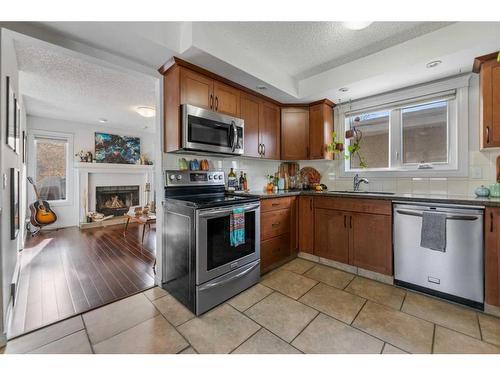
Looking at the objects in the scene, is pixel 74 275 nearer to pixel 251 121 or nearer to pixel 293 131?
pixel 251 121

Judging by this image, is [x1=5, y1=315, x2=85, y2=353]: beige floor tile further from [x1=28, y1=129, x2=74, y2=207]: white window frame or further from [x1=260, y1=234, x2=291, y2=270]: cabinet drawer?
[x1=28, y1=129, x2=74, y2=207]: white window frame

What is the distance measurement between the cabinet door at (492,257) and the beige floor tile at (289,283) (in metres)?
1.37

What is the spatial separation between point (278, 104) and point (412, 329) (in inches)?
116

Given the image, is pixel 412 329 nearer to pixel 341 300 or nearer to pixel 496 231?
pixel 341 300

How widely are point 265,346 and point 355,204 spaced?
1.72m

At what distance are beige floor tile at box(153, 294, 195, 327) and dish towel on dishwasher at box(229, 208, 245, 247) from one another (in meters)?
0.68

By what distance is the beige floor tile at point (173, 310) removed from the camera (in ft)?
5.66

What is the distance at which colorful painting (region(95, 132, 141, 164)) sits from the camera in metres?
5.22

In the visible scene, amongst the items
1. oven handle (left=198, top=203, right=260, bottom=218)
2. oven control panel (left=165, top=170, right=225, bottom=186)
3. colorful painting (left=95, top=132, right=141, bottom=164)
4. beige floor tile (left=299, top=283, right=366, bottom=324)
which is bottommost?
beige floor tile (left=299, top=283, right=366, bottom=324)

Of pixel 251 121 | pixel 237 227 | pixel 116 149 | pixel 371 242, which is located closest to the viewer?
pixel 237 227

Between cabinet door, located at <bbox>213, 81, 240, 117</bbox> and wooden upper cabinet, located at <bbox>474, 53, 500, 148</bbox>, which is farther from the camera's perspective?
cabinet door, located at <bbox>213, 81, 240, 117</bbox>

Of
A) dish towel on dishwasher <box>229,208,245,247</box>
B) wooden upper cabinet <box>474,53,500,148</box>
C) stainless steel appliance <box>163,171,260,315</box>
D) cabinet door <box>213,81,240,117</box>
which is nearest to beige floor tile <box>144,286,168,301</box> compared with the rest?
stainless steel appliance <box>163,171,260,315</box>

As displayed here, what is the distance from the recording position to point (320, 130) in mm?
3205

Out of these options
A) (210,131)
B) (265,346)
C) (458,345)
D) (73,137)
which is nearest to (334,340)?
(265,346)
